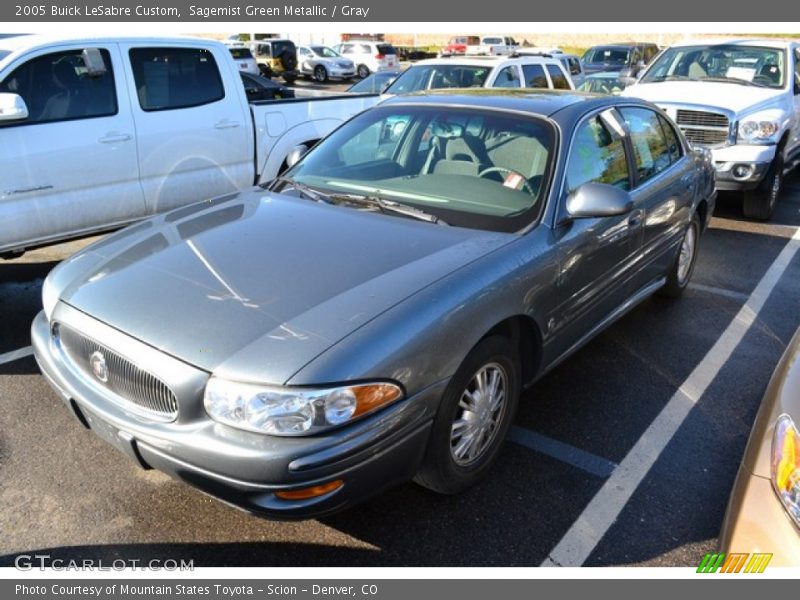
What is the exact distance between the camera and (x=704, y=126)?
300 inches

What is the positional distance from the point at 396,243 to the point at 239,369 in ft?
3.40

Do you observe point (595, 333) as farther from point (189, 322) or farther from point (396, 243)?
point (189, 322)

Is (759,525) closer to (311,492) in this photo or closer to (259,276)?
(311,492)

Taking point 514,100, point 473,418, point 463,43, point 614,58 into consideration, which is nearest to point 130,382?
point 473,418

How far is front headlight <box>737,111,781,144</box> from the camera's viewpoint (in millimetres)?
7418

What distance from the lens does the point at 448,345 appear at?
254 centimetres

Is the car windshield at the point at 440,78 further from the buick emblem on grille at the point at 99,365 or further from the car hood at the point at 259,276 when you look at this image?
the buick emblem on grille at the point at 99,365

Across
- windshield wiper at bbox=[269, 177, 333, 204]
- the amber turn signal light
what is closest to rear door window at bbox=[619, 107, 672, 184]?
windshield wiper at bbox=[269, 177, 333, 204]

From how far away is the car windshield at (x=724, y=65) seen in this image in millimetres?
8234

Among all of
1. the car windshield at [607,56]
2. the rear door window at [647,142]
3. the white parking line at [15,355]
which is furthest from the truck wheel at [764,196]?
the car windshield at [607,56]

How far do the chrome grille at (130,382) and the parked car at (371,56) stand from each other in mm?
31156

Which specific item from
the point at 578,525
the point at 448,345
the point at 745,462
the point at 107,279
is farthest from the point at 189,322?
the point at 745,462

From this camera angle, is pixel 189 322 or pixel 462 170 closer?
pixel 189 322

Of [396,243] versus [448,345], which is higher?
[396,243]
